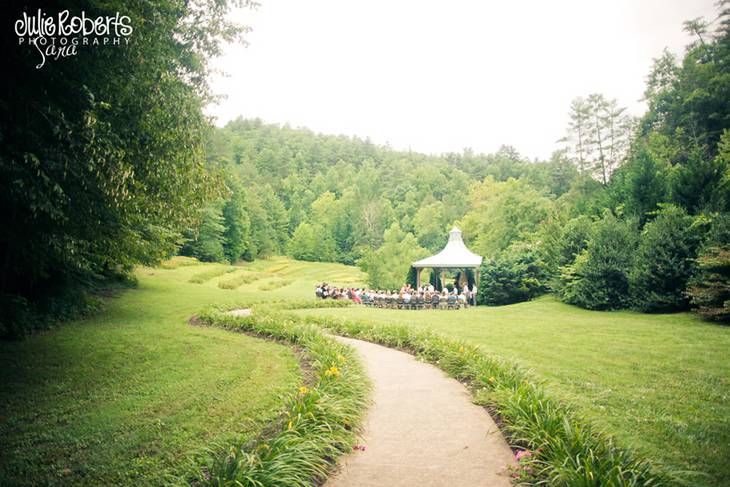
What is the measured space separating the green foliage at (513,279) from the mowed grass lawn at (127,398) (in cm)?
1466

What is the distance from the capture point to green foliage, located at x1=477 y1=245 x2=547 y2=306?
21.1 metres

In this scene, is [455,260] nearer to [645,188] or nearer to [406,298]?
[406,298]

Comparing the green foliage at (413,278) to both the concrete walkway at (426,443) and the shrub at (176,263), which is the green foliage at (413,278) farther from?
the concrete walkway at (426,443)

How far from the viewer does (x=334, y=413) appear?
442 centimetres

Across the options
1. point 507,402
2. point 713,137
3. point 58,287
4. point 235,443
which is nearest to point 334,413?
point 235,443

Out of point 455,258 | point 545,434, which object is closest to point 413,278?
point 455,258

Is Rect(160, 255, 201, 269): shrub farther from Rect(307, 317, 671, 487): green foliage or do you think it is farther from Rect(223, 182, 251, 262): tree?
Rect(307, 317, 671, 487): green foliage

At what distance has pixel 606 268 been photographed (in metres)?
15.9

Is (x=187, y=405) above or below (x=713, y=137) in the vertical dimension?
below

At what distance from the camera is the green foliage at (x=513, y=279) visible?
21.1 metres

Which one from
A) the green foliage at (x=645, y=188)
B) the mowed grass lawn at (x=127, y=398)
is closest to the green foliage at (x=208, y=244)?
the mowed grass lawn at (x=127, y=398)

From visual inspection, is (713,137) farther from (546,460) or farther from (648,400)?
(546,460)

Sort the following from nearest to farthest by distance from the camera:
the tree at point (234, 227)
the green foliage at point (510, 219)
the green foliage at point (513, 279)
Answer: the green foliage at point (513, 279) < the green foliage at point (510, 219) < the tree at point (234, 227)

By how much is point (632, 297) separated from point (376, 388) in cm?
1354
